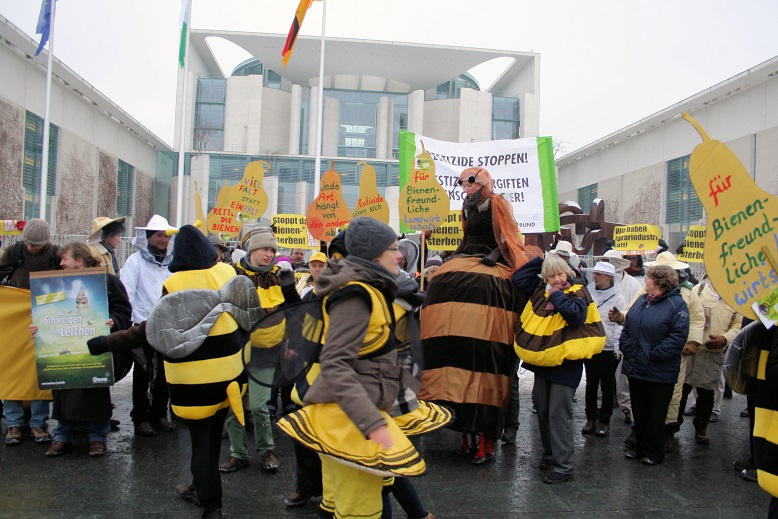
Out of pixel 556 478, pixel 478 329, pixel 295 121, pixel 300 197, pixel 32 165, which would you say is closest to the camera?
pixel 556 478

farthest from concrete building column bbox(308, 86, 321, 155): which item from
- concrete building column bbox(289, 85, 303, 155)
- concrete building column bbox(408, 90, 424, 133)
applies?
concrete building column bbox(408, 90, 424, 133)

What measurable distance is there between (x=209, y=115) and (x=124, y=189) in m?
6.98

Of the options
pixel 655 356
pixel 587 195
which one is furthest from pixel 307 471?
pixel 587 195

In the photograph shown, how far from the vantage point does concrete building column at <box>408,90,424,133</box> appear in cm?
4009

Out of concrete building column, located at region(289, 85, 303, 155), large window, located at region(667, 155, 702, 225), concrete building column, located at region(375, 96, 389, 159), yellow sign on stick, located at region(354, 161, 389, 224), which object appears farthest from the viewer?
concrete building column, located at region(375, 96, 389, 159)

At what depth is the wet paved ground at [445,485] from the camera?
13.1ft

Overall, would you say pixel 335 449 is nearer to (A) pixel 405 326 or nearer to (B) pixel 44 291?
(A) pixel 405 326

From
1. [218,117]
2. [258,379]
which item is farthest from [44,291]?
[218,117]

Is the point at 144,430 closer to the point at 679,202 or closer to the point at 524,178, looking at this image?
the point at 524,178

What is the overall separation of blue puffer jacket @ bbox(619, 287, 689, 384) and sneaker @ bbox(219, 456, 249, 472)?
10.6 ft

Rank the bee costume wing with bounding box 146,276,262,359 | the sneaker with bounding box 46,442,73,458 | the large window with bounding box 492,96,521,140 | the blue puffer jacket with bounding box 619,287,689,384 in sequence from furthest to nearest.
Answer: the large window with bounding box 492,96,521,140
the blue puffer jacket with bounding box 619,287,689,384
the sneaker with bounding box 46,442,73,458
the bee costume wing with bounding box 146,276,262,359

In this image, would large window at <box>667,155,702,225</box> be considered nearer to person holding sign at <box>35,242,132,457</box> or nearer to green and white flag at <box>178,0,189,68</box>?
green and white flag at <box>178,0,189,68</box>

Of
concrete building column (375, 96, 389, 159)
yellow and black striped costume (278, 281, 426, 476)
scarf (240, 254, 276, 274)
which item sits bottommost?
yellow and black striped costume (278, 281, 426, 476)

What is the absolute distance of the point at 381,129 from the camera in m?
39.8
